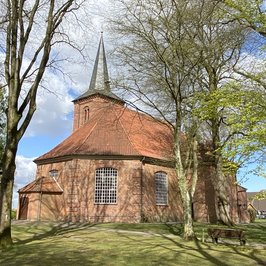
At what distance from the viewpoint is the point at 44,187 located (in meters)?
27.2

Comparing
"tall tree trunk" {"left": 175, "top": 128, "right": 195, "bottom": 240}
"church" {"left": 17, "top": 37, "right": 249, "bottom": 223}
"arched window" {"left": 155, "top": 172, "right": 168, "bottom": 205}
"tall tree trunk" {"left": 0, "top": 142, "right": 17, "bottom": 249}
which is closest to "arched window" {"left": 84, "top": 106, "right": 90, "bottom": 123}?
"church" {"left": 17, "top": 37, "right": 249, "bottom": 223}

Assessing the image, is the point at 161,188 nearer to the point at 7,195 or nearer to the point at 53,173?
the point at 53,173

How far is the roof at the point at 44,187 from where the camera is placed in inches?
1063

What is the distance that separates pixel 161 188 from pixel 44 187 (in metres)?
10.1

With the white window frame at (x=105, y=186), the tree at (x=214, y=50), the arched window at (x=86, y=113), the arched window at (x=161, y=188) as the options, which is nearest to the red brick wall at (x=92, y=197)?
the white window frame at (x=105, y=186)

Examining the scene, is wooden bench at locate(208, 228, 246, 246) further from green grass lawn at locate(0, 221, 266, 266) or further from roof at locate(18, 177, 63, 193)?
roof at locate(18, 177, 63, 193)

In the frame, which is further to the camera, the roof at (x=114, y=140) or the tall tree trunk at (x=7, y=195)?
the roof at (x=114, y=140)

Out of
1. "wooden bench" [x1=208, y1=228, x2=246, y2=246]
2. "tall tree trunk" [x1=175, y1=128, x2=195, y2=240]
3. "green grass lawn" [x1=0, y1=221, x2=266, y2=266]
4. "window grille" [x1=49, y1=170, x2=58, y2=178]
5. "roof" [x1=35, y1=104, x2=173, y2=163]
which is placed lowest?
"green grass lawn" [x1=0, y1=221, x2=266, y2=266]

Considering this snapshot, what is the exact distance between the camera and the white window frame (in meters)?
27.2

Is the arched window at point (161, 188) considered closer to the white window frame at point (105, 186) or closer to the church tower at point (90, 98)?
the white window frame at point (105, 186)

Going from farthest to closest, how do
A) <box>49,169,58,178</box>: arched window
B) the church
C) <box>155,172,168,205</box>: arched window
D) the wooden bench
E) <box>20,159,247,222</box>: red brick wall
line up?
<box>155,172,168,205</box>: arched window → <box>49,169,58,178</box>: arched window → the church → <box>20,159,247,222</box>: red brick wall → the wooden bench

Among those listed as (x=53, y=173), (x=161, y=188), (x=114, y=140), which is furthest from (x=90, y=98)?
(x=161, y=188)

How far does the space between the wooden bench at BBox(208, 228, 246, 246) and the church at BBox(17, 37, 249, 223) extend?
41.1ft

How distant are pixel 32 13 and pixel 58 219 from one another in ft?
59.4
